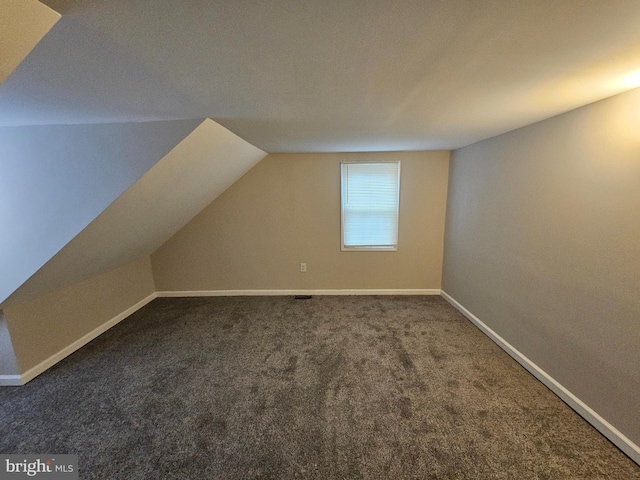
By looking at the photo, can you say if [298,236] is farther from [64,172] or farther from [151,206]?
[64,172]

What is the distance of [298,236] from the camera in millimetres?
3660

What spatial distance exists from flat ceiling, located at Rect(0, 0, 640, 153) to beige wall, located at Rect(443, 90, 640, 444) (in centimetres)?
31

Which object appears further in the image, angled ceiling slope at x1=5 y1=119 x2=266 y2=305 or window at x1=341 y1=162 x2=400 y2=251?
window at x1=341 y1=162 x2=400 y2=251

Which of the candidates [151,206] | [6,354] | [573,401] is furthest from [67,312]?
[573,401]

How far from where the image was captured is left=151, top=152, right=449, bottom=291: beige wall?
3.47m

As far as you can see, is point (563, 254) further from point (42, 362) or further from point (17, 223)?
point (42, 362)

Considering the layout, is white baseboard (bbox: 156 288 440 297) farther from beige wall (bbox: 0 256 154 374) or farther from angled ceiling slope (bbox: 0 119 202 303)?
angled ceiling slope (bbox: 0 119 202 303)

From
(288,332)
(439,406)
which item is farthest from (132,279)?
(439,406)

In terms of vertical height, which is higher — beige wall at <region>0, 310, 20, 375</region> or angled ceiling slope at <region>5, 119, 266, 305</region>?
angled ceiling slope at <region>5, 119, 266, 305</region>

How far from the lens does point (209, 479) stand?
1.36m

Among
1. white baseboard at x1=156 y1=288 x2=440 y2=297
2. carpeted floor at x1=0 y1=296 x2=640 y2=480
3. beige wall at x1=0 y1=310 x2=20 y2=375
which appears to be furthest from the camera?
white baseboard at x1=156 y1=288 x2=440 y2=297

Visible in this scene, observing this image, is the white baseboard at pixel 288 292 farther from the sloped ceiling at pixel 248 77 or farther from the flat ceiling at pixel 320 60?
the flat ceiling at pixel 320 60

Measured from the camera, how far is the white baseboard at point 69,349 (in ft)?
6.94

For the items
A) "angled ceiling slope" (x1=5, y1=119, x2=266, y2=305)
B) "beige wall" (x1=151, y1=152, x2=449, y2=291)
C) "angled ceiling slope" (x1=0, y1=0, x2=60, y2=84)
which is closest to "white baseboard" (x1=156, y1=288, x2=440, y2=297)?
"beige wall" (x1=151, y1=152, x2=449, y2=291)
